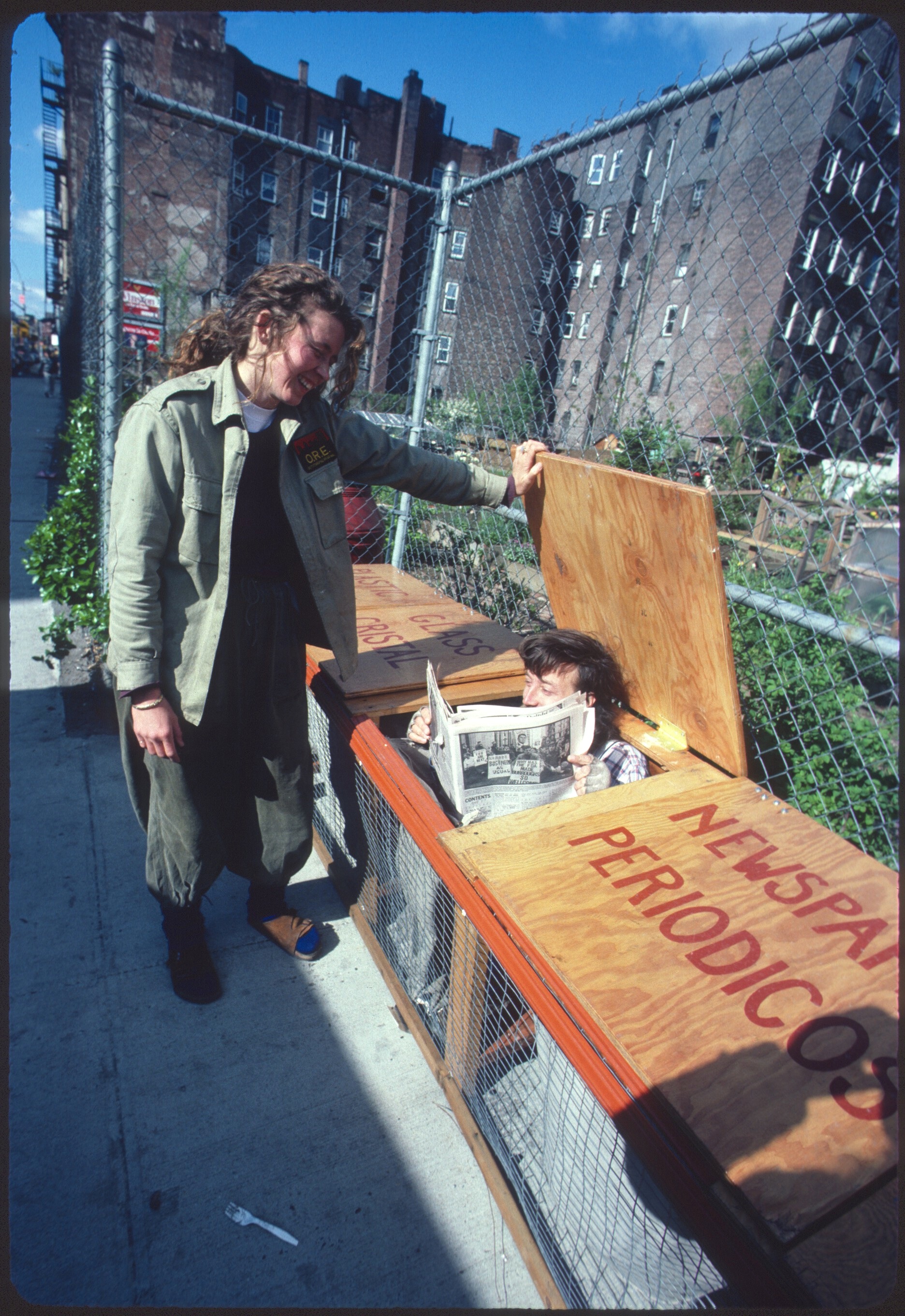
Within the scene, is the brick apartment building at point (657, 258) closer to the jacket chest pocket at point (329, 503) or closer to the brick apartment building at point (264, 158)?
the jacket chest pocket at point (329, 503)

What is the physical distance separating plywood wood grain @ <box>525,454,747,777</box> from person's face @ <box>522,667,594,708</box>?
210 mm

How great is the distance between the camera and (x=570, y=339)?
14.0ft

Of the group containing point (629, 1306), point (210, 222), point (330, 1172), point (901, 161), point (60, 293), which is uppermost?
point (210, 222)

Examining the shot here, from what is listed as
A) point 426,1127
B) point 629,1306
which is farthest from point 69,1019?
point 629,1306

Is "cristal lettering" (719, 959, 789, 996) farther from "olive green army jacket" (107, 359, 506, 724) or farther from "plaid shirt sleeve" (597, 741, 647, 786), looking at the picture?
"olive green army jacket" (107, 359, 506, 724)

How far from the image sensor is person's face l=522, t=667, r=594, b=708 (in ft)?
7.65

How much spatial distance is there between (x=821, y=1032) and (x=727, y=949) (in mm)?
205

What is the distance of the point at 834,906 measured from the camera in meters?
1.51

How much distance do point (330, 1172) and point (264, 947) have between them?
2.73ft

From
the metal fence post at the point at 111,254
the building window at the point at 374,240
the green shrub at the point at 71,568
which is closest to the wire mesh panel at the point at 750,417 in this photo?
the metal fence post at the point at 111,254

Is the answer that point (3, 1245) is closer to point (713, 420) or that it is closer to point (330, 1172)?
point (330, 1172)

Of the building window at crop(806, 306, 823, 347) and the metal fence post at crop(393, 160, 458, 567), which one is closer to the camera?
the building window at crop(806, 306, 823, 347)

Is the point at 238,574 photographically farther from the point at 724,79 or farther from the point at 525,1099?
the point at 724,79

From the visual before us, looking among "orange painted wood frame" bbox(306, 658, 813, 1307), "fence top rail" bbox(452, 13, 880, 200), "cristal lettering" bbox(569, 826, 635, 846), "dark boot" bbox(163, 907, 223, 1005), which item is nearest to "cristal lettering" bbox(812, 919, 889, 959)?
"cristal lettering" bbox(569, 826, 635, 846)
